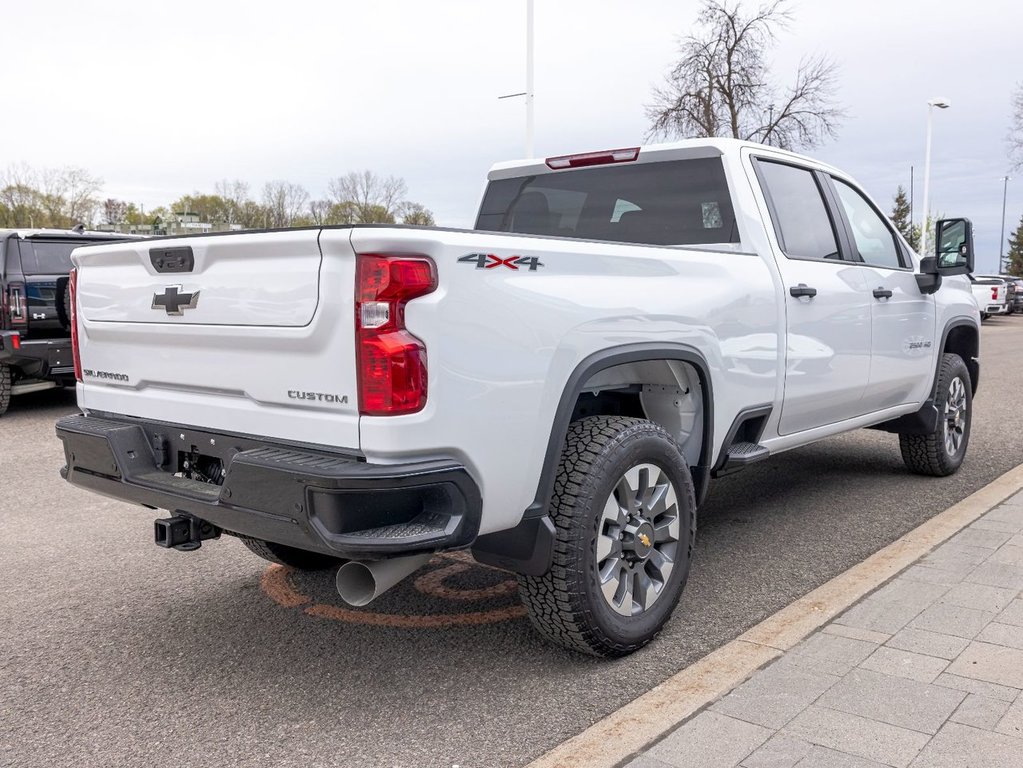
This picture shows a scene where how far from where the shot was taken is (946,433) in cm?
624

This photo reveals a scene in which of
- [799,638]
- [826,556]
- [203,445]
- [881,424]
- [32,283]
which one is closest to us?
[203,445]

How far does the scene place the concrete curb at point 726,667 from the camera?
8.98 feet

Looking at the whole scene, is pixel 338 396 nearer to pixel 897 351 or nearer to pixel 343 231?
pixel 343 231

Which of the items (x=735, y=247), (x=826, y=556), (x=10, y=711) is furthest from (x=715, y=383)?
(x=10, y=711)

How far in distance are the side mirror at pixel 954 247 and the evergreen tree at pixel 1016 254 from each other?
8573 centimetres

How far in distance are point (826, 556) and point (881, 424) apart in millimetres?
1764

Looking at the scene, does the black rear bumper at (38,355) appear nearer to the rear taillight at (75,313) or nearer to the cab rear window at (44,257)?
the cab rear window at (44,257)

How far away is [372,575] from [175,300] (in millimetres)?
1182

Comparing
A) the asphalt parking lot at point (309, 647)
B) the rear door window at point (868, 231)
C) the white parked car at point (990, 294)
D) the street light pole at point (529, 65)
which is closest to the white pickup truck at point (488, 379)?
the asphalt parking lot at point (309, 647)

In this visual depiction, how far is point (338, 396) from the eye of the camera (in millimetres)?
2781

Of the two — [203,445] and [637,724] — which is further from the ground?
[203,445]

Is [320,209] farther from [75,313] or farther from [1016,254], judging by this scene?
[1016,254]

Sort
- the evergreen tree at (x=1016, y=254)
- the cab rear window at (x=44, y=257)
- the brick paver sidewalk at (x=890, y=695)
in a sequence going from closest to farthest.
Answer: the brick paver sidewalk at (x=890, y=695)
the cab rear window at (x=44, y=257)
the evergreen tree at (x=1016, y=254)

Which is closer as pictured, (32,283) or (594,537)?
(594,537)
